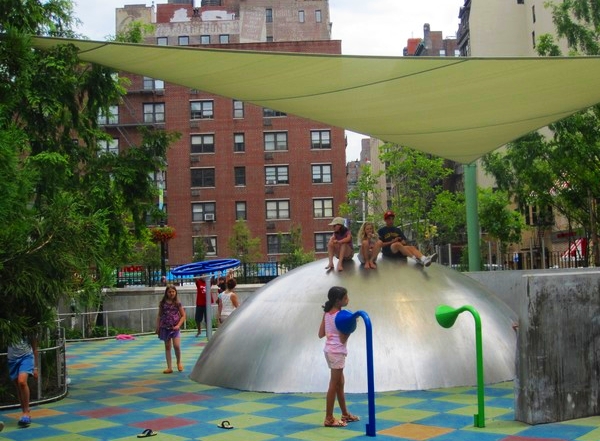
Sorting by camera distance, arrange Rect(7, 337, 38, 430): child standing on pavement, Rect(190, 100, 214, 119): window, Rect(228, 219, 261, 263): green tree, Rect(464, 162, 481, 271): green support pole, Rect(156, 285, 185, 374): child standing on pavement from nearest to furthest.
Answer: Rect(7, 337, 38, 430): child standing on pavement, Rect(156, 285, 185, 374): child standing on pavement, Rect(464, 162, 481, 271): green support pole, Rect(228, 219, 261, 263): green tree, Rect(190, 100, 214, 119): window

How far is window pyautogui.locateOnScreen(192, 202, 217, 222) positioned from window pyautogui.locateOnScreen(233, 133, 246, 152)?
16.4ft

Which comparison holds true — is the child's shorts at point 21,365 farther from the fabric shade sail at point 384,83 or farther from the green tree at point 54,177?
the fabric shade sail at point 384,83

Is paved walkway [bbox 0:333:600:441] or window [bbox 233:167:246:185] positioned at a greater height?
window [bbox 233:167:246:185]

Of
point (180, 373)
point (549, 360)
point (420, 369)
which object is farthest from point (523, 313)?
point (180, 373)

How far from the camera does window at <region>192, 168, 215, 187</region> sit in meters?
67.0

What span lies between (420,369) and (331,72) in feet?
15.4

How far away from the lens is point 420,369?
458 inches

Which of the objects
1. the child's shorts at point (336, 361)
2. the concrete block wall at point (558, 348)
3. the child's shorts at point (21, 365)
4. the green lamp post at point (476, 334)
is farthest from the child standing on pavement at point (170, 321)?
the concrete block wall at point (558, 348)

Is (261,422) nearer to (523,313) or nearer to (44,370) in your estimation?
(523,313)

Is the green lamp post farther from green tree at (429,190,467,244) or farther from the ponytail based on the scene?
green tree at (429,190,467,244)

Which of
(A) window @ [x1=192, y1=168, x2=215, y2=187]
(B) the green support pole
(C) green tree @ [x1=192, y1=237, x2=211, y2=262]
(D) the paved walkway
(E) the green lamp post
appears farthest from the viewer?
(A) window @ [x1=192, y1=168, x2=215, y2=187]

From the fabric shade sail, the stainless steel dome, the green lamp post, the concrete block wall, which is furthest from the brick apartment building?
the green lamp post

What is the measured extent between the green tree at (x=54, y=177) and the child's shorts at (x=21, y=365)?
3.98 feet

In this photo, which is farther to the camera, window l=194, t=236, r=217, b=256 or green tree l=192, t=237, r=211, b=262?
window l=194, t=236, r=217, b=256
